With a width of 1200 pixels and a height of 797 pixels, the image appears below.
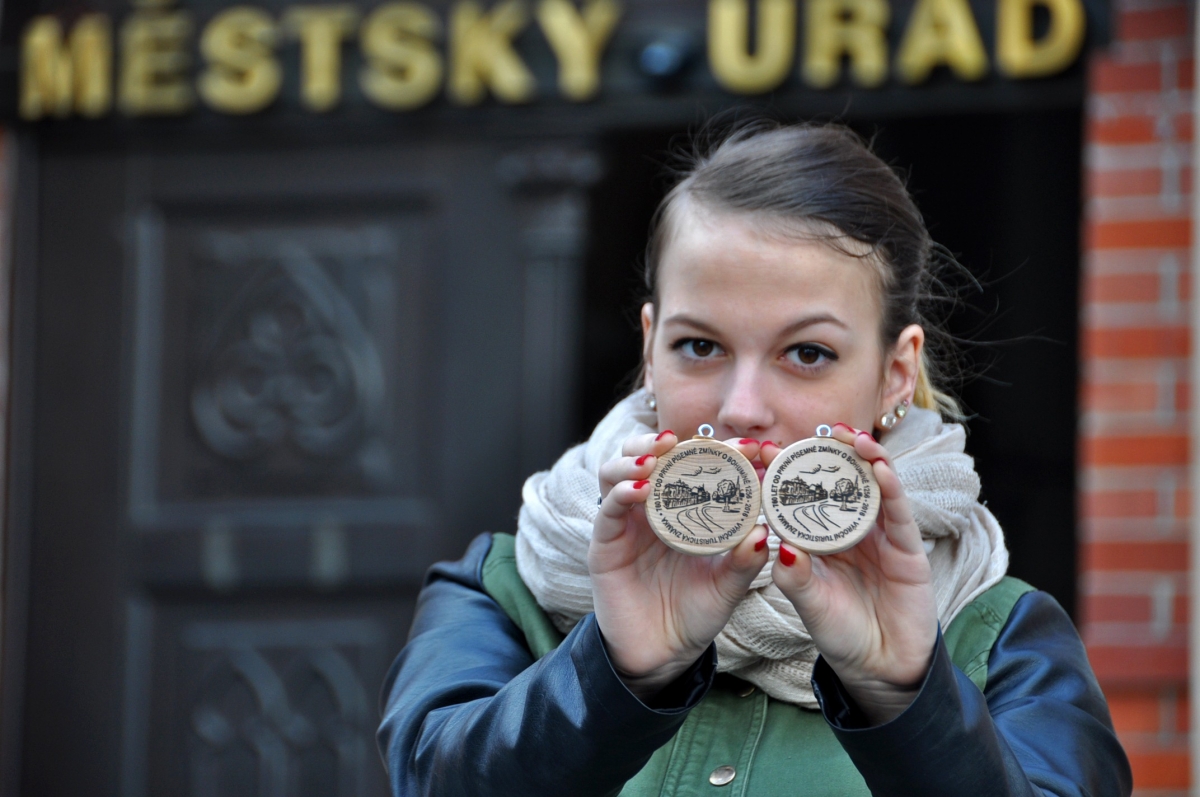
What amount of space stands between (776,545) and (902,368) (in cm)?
33

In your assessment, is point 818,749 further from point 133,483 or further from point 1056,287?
point 133,483

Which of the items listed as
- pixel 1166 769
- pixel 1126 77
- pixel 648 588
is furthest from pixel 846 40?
pixel 648 588

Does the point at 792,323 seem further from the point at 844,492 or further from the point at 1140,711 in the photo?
the point at 1140,711

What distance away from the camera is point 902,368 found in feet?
6.28

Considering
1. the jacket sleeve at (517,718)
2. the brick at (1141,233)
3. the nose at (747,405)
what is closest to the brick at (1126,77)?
the brick at (1141,233)

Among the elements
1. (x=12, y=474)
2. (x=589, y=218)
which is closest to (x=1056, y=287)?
(x=589, y=218)

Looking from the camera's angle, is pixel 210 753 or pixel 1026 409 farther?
pixel 210 753

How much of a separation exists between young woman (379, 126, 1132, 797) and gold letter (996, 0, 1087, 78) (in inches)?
80.2

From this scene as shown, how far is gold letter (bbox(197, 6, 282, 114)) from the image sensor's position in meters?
4.26

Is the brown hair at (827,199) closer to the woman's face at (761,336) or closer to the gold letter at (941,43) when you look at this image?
the woman's face at (761,336)

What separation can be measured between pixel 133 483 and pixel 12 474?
0.39 meters

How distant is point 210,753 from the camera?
4.25 meters

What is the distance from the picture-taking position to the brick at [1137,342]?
3.68 meters

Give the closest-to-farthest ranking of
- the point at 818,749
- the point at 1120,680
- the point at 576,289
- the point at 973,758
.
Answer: the point at 973,758 < the point at 818,749 < the point at 1120,680 < the point at 576,289
